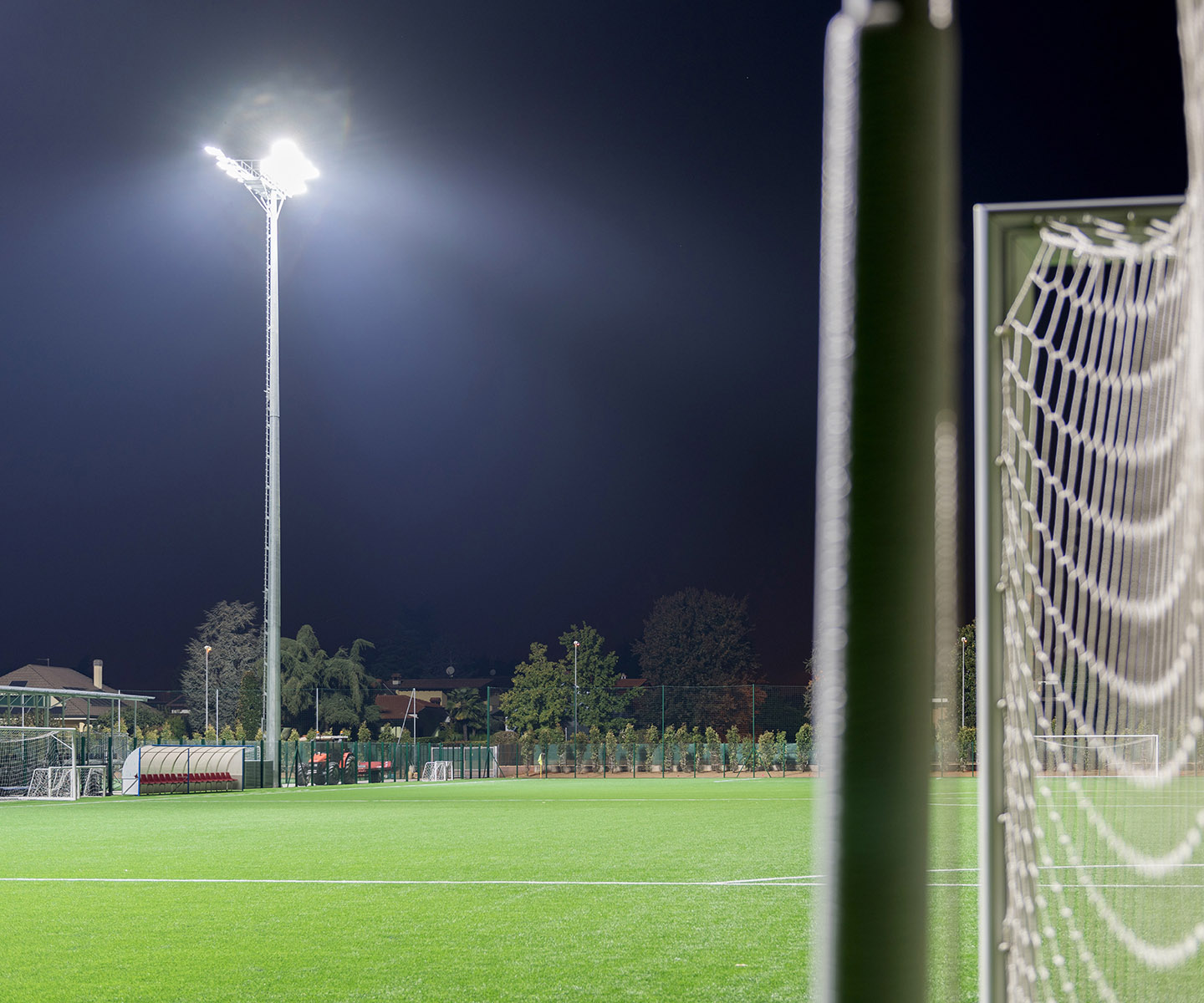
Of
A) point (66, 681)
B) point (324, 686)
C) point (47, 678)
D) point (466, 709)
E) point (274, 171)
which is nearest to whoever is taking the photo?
point (274, 171)

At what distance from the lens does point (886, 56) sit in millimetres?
1038

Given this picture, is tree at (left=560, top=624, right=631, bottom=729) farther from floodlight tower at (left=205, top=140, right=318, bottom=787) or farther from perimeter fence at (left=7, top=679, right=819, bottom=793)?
floodlight tower at (left=205, top=140, right=318, bottom=787)

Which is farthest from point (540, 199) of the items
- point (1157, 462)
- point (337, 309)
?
point (1157, 462)

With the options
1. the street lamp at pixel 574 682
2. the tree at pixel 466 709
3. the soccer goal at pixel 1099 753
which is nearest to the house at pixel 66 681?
the tree at pixel 466 709

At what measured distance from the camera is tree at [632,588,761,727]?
72562mm

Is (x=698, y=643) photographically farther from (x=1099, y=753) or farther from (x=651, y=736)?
(x=1099, y=753)

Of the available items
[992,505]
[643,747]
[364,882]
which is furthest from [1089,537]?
[643,747]

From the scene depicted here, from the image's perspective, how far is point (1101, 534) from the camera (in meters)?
3.72

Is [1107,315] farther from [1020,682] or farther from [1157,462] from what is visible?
[1020,682]

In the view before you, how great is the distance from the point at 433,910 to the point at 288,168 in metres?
31.4

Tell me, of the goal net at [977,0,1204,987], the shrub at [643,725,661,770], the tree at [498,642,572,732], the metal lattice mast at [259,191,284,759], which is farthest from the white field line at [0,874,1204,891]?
the tree at [498,642,572,732]

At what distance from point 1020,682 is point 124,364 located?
76.0 metres

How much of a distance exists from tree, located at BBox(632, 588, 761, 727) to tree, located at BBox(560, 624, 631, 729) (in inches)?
349

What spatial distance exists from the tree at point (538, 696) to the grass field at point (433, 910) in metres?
41.2
